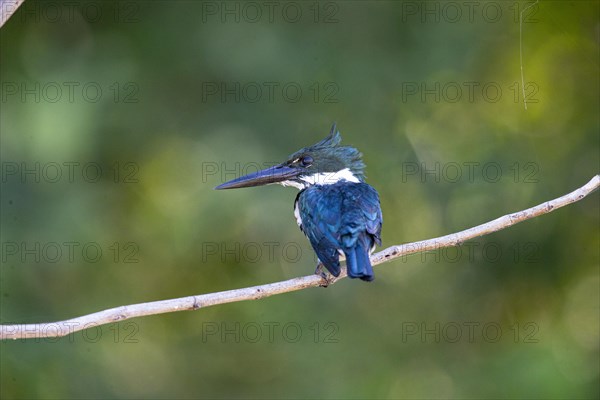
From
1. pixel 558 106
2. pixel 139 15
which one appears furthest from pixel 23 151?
pixel 558 106

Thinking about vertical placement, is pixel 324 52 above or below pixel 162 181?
above

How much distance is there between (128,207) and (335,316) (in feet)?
→ 4.90

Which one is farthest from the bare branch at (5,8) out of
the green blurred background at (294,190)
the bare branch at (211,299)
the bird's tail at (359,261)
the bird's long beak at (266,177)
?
the green blurred background at (294,190)

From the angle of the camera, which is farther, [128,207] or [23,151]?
[128,207]

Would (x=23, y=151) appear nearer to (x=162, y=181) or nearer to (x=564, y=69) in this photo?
(x=162, y=181)

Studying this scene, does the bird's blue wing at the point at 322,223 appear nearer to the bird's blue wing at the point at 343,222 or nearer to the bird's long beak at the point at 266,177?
the bird's blue wing at the point at 343,222

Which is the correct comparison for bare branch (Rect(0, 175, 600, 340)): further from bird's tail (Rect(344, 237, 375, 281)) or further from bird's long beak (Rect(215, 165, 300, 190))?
bird's long beak (Rect(215, 165, 300, 190))

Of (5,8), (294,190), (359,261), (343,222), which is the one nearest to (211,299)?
(359,261)

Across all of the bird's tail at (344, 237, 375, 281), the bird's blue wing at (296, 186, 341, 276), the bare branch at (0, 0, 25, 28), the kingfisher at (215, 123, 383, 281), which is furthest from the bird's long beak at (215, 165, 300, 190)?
the bare branch at (0, 0, 25, 28)

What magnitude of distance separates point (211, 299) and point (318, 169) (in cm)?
157

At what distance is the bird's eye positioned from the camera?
4.24m

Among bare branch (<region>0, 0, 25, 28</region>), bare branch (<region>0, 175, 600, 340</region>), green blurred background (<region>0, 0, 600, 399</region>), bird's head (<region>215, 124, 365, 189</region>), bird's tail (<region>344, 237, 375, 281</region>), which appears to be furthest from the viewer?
green blurred background (<region>0, 0, 600, 399</region>)

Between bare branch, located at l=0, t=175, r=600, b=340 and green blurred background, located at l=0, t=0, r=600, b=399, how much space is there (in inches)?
70.9

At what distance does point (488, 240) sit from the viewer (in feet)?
17.2
